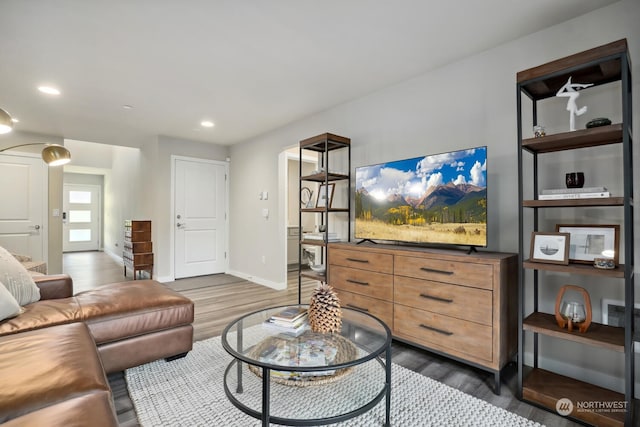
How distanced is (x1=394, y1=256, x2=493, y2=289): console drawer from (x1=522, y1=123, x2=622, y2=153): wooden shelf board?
2.60 ft

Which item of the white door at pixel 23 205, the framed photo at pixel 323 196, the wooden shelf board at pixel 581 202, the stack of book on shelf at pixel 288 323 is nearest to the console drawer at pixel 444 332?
the wooden shelf board at pixel 581 202

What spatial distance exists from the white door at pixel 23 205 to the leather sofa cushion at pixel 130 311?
12.8ft

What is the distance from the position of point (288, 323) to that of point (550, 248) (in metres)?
1.58

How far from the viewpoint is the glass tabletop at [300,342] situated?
138 cm

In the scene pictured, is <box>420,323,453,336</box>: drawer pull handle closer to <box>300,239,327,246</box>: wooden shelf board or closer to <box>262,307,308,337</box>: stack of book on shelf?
<box>262,307,308,337</box>: stack of book on shelf

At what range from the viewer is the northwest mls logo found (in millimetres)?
1675

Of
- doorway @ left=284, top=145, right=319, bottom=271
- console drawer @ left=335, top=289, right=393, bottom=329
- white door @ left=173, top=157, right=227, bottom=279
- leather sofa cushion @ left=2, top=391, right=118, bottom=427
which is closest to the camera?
leather sofa cushion @ left=2, top=391, right=118, bottom=427

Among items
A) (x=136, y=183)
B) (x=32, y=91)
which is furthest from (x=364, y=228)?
(x=136, y=183)

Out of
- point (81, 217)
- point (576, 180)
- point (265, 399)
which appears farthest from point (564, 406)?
point (81, 217)

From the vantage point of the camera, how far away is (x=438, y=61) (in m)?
2.61

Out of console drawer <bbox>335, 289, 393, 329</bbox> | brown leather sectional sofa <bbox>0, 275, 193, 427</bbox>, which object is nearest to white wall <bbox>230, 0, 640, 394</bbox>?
console drawer <bbox>335, 289, 393, 329</bbox>

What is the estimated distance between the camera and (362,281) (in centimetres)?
270

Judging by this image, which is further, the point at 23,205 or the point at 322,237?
the point at 23,205

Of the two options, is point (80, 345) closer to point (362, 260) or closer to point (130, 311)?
point (130, 311)
